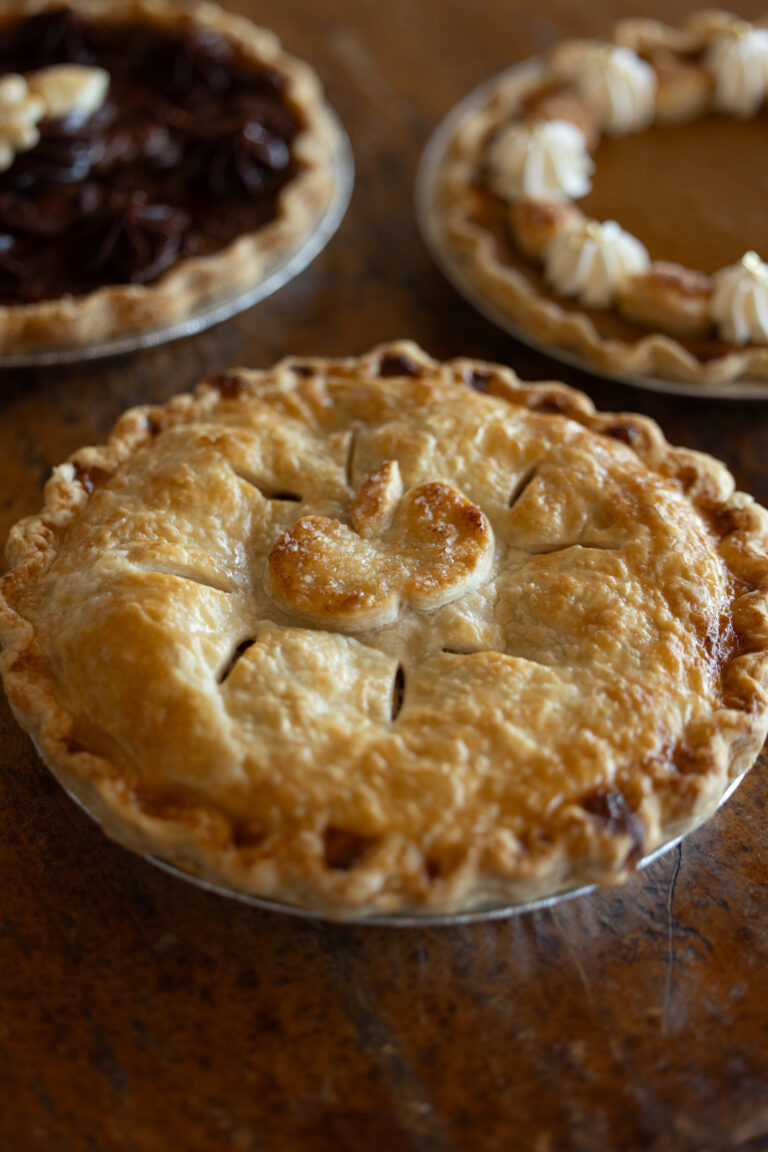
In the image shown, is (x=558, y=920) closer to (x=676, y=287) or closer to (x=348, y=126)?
(x=676, y=287)

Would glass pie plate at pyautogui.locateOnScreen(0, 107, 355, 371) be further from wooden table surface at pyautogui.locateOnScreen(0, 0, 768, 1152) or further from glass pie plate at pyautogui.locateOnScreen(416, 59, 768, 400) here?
wooden table surface at pyautogui.locateOnScreen(0, 0, 768, 1152)

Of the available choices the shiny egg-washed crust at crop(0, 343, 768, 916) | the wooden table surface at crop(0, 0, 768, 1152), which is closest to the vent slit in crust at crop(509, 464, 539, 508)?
the shiny egg-washed crust at crop(0, 343, 768, 916)

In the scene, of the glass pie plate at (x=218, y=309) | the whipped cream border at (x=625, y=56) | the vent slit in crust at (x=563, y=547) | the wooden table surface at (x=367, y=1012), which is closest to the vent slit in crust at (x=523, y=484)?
the vent slit in crust at (x=563, y=547)

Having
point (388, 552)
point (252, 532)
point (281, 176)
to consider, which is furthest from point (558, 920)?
point (281, 176)

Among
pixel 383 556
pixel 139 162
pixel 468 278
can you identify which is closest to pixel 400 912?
pixel 383 556

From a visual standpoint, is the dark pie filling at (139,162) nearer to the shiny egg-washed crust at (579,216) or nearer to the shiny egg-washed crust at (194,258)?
the shiny egg-washed crust at (194,258)
